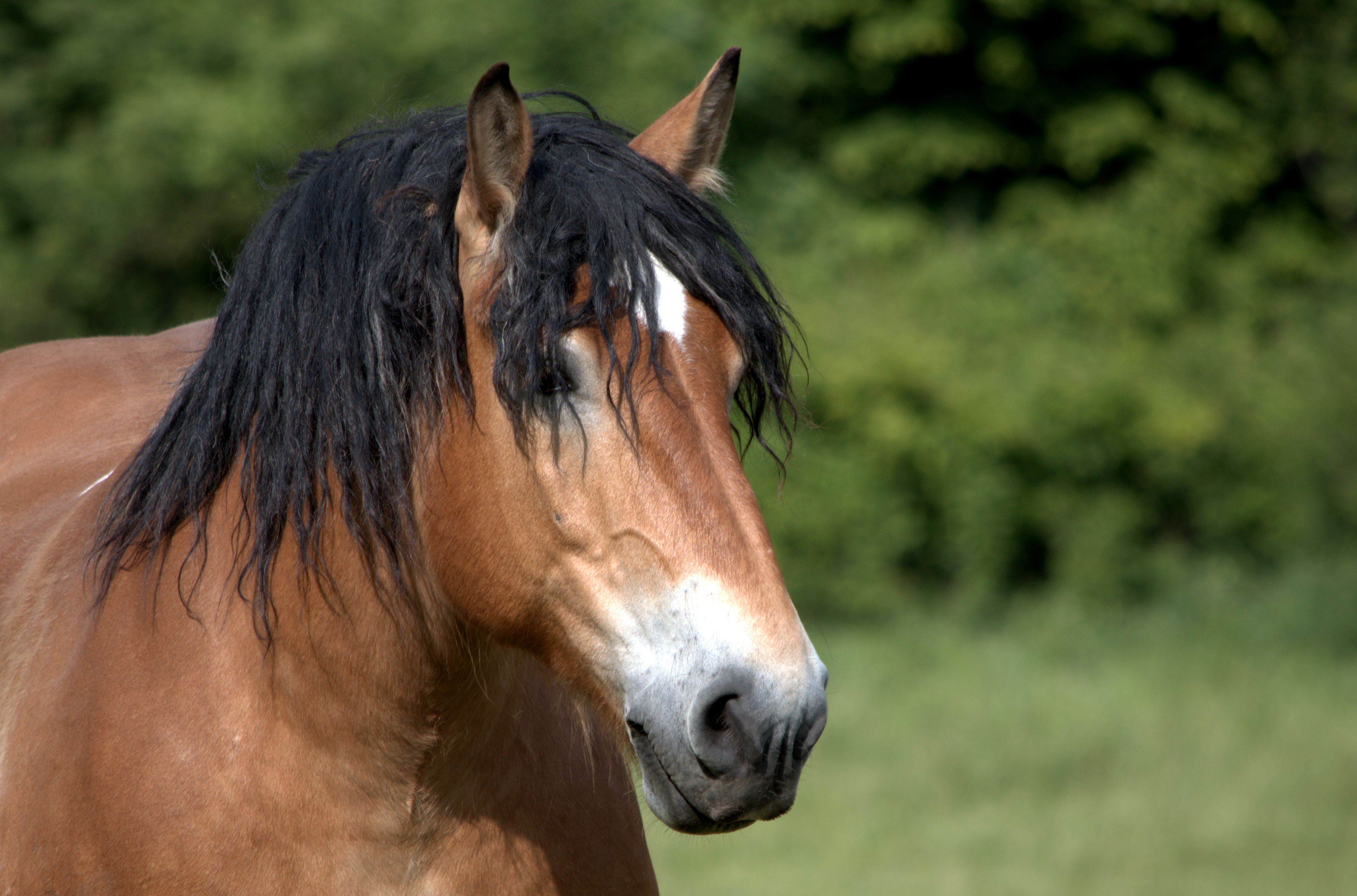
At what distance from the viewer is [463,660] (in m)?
1.83

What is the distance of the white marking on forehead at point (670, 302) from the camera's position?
1.66 m

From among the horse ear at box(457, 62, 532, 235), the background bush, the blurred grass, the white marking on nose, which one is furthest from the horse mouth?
the background bush

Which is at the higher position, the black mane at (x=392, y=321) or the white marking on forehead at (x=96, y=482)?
the black mane at (x=392, y=321)

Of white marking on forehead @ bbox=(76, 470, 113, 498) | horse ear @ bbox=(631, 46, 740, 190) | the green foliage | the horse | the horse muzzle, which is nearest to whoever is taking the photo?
the horse muzzle

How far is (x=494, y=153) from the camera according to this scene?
1.67 m

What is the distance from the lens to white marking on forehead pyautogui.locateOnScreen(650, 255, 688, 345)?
5.46 ft

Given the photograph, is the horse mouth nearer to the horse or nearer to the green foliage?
the horse

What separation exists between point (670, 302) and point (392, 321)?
0.39 m

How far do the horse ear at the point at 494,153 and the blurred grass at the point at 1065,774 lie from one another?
3425mm

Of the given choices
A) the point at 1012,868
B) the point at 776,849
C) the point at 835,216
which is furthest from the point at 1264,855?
the point at 835,216

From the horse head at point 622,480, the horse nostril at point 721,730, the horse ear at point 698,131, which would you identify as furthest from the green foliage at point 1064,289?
the horse nostril at point 721,730

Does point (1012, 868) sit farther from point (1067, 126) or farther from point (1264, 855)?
point (1067, 126)

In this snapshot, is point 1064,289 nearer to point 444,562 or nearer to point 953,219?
point 953,219

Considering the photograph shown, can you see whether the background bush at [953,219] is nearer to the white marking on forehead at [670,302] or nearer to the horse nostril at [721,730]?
the white marking on forehead at [670,302]
